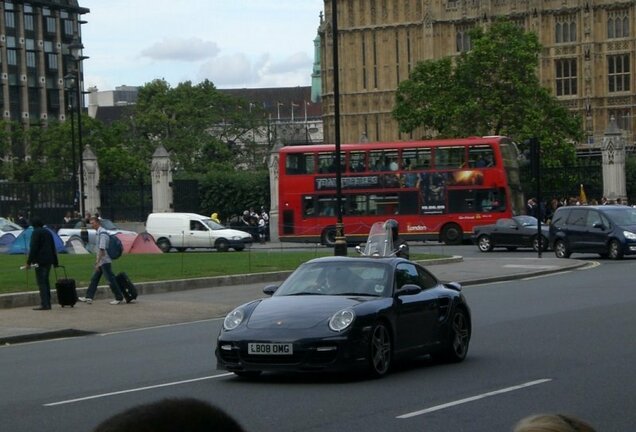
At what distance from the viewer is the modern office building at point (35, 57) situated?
120 meters

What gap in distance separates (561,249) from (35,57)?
293 feet

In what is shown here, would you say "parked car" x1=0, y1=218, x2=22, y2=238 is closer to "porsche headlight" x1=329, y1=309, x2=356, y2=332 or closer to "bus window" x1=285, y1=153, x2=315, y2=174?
"bus window" x1=285, y1=153, x2=315, y2=174

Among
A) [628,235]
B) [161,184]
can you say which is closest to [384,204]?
[161,184]

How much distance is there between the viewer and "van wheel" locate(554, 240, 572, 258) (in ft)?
137

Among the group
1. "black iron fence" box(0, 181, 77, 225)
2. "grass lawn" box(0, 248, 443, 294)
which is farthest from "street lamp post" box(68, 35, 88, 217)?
"grass lawn" box(0, 248, 443, 294)

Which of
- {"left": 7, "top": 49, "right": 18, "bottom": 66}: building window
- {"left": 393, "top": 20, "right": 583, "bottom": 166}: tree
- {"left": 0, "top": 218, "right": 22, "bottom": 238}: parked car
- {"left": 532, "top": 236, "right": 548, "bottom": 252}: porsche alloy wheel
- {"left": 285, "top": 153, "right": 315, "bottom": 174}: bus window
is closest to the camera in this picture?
{"left": 532, "top": 236, "right": 548, "bottom": 252}: porsche alloy wheel

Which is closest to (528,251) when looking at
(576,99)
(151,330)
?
(151,330)

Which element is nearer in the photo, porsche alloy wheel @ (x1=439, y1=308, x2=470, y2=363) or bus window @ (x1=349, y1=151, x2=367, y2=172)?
porsche alloy wheel @ (x1=439, y1=308, x2=470, y2=363)

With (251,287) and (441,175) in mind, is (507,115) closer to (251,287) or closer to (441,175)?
(441,175)

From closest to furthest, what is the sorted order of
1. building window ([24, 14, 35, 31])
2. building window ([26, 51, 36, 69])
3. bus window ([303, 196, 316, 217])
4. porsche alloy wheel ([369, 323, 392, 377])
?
porsche alloy wheel ([369, 323, 392, 377]) → bus window ([303, 196, 316, 217]) → building window ([24, 14, 35, 31]) → building window ([26, 51, 36, 69])

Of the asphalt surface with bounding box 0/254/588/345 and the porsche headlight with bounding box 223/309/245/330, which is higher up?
the porsche headlight with bounding box 223/309/245/330

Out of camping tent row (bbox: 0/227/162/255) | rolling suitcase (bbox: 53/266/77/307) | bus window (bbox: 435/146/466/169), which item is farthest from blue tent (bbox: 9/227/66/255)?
rolling suitcase (bbox: 53/266/77/307)

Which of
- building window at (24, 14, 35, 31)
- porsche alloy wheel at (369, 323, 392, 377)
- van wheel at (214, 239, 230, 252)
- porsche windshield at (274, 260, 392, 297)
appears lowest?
van wheel at (214, 239, 230, 252)

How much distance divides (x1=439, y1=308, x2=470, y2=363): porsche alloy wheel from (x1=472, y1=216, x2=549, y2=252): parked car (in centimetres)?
3128
